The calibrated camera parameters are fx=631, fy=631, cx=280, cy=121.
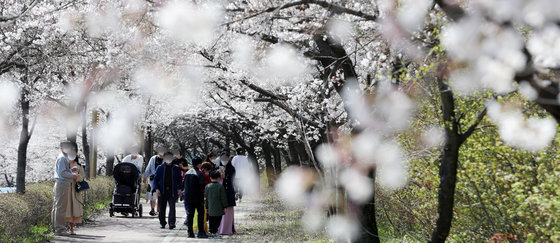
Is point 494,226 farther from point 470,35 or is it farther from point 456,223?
point 470,35

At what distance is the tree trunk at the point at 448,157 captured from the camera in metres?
6.09

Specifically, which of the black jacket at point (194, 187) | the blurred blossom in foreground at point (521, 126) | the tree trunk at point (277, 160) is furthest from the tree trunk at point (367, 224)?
the tree trunk at point (277, 160)

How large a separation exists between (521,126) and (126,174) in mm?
11805

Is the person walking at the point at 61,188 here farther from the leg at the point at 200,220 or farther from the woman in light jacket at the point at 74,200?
the leg at the point at 200,220

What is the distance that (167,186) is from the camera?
13.7 m

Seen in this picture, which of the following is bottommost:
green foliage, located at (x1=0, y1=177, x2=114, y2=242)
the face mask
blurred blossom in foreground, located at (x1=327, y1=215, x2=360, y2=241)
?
blurred blossom in foreground, located at (x1=327, y1=215, x2=360, y2=241)

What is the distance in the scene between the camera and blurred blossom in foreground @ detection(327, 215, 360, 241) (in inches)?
360

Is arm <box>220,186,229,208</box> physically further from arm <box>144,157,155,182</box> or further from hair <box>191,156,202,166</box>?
arm <box>144,157,155,182</box>

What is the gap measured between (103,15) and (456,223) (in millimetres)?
7047

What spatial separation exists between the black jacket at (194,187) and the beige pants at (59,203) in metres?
2.23

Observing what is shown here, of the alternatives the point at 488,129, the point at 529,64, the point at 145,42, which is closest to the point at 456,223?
the point at 488,129

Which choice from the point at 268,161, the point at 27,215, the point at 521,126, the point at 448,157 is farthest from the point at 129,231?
the point at 268,161

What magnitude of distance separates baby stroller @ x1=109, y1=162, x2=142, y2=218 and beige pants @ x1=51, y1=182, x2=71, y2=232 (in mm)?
3400

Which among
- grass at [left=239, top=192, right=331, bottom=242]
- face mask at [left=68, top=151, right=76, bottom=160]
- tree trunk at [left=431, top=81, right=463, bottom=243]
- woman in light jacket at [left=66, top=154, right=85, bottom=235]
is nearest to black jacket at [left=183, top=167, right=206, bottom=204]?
grass at [left=239, top=192, right=331, bottom=242]
